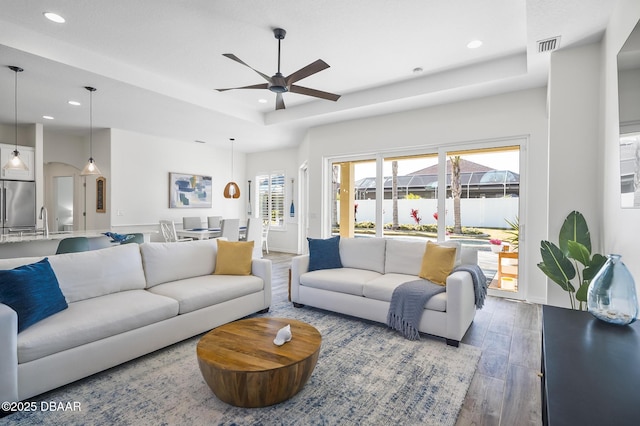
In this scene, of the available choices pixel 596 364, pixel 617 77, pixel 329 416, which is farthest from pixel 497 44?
pixel 329 416

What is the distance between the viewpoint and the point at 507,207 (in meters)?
4.55

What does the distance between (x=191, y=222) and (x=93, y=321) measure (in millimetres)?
5394

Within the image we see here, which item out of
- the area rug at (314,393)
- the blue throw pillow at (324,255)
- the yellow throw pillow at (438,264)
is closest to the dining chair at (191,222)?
the blue throw pillow at (324,255)

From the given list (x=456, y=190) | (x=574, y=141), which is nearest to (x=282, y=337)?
(x=574, y=141)

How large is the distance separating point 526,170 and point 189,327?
14.9 feet

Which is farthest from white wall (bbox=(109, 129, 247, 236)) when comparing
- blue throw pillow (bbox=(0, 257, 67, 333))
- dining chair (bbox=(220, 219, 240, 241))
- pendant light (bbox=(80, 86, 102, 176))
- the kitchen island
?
blue throw pillow (bbox=(0, 257, 67, 333))

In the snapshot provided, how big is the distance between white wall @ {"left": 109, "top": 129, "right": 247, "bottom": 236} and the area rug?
5074 mm

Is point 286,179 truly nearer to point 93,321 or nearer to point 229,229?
point 229,229

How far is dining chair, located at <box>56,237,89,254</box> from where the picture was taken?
3.56m

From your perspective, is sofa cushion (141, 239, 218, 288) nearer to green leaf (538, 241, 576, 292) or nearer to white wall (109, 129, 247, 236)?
green leaf (538, 241, 576, 292)

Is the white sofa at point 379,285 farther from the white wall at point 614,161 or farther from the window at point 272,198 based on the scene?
the window at point 272,198

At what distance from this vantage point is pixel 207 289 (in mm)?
3178

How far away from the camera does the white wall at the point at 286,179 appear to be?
27.8 feet

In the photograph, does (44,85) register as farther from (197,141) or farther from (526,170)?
(526,170)
